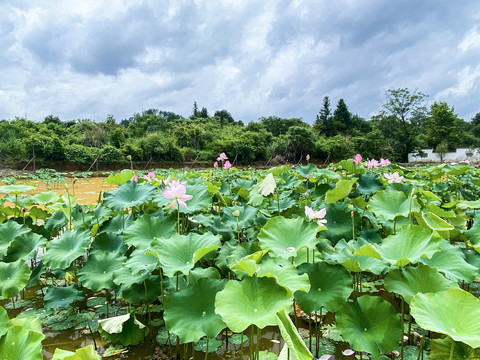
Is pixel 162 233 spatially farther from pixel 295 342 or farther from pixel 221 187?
pixel 221 187

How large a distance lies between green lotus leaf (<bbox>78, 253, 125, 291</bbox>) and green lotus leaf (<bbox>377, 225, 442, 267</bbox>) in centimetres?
134

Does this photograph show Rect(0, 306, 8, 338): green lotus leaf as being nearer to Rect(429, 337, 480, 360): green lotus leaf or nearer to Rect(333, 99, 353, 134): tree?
Rect(429, 337, 480, 360): green lotus leaf

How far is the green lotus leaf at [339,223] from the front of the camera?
191cm

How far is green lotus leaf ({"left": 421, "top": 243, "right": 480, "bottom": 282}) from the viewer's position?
1.27 metres

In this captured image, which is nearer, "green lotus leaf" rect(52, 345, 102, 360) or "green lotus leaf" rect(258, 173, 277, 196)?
"green lotus leaf" rect(52, 345, 102, 360)

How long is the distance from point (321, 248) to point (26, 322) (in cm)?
140

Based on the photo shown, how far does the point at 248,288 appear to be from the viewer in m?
1.03

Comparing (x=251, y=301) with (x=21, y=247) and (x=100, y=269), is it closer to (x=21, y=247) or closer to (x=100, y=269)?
(x=100, y=269)

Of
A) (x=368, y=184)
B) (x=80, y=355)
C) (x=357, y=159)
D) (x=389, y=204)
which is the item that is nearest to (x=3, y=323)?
(x=80, y=355)

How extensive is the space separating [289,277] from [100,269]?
3.60 feet

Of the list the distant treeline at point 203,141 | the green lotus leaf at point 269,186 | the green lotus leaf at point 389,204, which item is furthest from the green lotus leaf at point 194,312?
the distant treeline at point 203,141

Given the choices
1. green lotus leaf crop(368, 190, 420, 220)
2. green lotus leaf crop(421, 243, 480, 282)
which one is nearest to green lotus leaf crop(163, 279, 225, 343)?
green lotus leaf crop(421, 243, 480, 282)

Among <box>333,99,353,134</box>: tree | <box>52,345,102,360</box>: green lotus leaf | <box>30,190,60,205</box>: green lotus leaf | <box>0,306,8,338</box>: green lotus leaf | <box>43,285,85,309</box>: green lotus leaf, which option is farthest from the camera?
<box>333,99,353,134</box>: tree

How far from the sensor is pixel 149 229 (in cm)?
171
